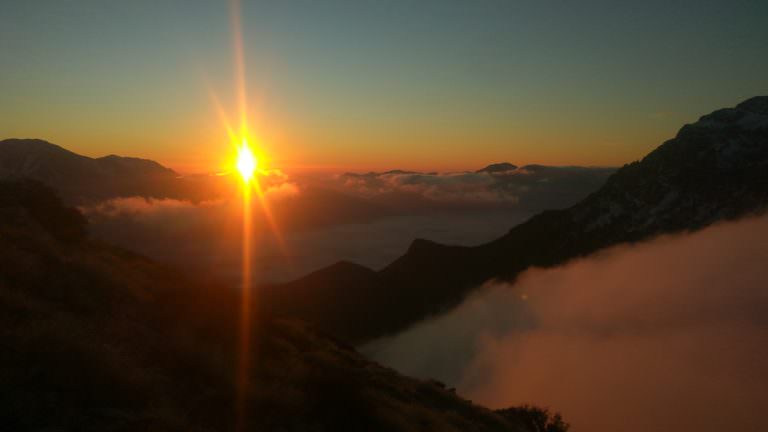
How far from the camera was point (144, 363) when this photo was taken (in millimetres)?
12086

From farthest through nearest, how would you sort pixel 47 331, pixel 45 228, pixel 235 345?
1. pixel 45 228
2. pixel 235 345
3. pixel 47 331

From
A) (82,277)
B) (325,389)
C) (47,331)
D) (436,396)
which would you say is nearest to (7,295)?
(47,331)

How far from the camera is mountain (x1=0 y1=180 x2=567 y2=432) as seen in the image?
8.84m

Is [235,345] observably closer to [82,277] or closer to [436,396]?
[82,277]

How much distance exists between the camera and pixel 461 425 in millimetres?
22516

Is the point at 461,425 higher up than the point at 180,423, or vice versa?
the point at 180,423

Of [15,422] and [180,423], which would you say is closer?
[15,422]

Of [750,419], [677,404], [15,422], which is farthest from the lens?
[677,404]

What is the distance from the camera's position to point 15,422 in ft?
25.1

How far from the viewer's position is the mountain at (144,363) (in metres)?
8.84

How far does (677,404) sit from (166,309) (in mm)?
227162

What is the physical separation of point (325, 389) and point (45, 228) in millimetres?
21262

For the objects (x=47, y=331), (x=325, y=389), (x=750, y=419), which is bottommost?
(x=750, y=419)

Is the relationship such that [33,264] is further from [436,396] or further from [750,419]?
[750,419]
